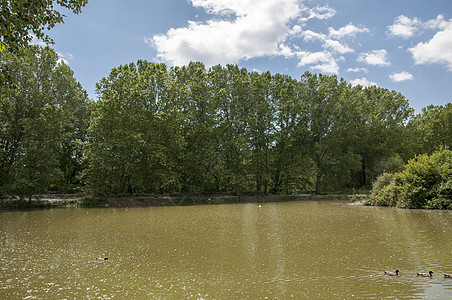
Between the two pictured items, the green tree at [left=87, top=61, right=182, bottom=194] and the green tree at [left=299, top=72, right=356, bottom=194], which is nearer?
the green tree at [left=87, top=61, right=182, bottom=194]

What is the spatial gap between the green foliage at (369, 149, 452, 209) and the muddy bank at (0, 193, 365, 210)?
6.09 meters

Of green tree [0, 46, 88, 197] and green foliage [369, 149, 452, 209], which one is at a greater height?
green tree [0, 46, 88, 197]

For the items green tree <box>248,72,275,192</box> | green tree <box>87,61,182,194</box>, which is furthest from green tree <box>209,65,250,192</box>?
green tree <box>87,61,182,194</box>

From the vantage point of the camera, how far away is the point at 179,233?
1296cm

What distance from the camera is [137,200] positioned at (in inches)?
1163

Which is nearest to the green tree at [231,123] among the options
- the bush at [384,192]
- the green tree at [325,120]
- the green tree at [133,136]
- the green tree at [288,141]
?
the green tree at [288,141]

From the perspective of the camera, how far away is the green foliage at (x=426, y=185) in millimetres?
22156

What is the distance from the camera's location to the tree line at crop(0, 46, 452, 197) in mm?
27469

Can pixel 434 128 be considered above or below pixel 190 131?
above

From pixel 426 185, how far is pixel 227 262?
22248 millimetres

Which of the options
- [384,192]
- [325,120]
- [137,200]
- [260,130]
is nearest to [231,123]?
[260,130]

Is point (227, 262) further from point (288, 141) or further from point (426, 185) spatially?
point (288, 141)

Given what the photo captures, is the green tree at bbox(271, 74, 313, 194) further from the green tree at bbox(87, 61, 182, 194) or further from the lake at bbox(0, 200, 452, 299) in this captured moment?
the lake at bbox(0, 200, 452, 299)

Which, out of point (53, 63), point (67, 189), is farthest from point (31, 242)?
point (53, 63)
